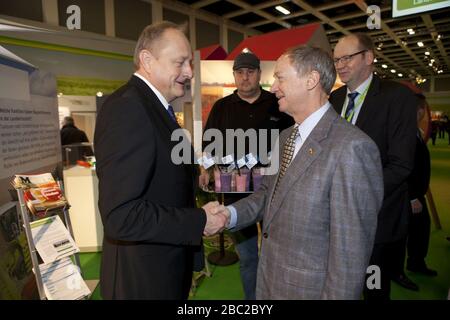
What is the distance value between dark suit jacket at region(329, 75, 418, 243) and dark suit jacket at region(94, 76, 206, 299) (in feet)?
3.95

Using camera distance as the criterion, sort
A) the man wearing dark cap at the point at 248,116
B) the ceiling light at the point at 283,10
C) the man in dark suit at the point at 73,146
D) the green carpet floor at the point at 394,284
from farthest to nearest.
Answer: the ceiling light at the point at 283,10, the man in dark suit at the point at 73,146, the green carpet floor at the point at 394,284, the man wearing dark cap at the point at 248,116

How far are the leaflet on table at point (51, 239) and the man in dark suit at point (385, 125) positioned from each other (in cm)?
236

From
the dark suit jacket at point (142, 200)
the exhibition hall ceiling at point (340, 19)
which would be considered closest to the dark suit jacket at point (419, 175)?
the dark suit jacket at point (142, 200)

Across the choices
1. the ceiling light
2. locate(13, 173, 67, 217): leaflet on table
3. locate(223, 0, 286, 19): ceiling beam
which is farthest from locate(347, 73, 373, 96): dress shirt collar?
the ceiling light

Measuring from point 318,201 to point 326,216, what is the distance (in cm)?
8

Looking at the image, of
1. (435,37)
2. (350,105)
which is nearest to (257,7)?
(435,37)

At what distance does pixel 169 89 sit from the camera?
1431mm

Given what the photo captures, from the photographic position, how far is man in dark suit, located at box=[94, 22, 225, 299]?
115 cm

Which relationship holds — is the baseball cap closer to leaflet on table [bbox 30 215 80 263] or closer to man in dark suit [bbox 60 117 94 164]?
leaflet on table [bbox 30 215 80 263]

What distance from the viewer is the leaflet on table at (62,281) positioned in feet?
8.10

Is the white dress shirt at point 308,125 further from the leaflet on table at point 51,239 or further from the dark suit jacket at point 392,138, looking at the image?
the leaflet on table at point 51,239
